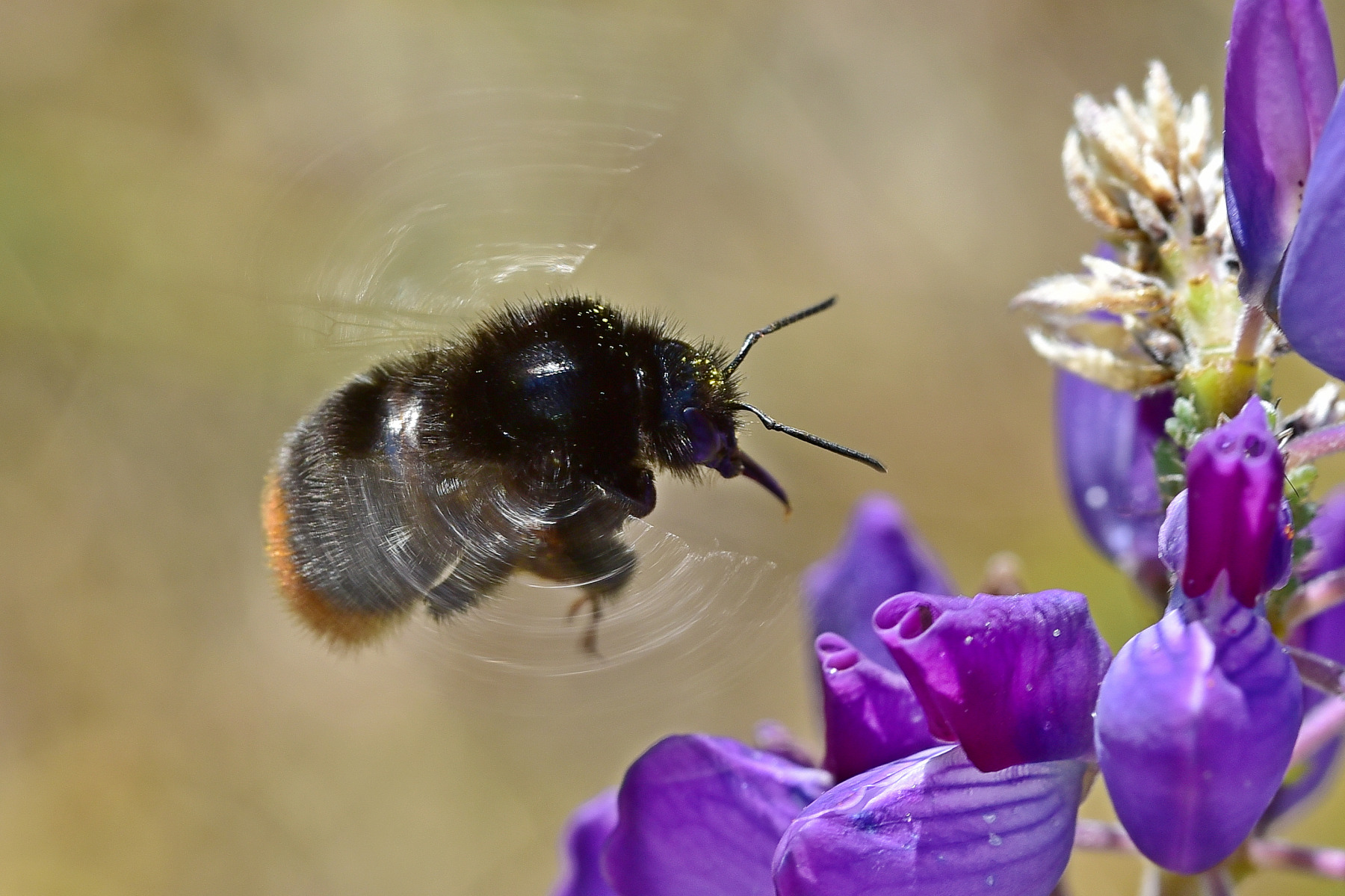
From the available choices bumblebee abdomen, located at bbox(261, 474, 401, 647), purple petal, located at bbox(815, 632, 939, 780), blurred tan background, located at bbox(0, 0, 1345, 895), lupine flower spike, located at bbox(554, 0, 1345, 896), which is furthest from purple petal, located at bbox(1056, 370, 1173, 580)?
blurred tan background, located at bbox(0, 0, 1345, 895)

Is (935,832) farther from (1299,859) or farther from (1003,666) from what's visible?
(1299,859)

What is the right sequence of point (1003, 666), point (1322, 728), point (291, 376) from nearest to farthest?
point (1003, 666) < point (1322, 728) < point (291, 376)

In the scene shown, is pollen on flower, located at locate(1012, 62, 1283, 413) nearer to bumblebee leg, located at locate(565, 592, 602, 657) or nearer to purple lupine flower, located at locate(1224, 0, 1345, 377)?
purple lupine flower, located at locate(1224, 0, 1345, 377)

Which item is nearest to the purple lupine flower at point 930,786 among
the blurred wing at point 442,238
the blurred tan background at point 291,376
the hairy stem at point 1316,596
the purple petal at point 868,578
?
the hairy stem at point 1316,596

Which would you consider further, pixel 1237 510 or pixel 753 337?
pixel 753 337

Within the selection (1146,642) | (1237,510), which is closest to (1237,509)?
(1237,510)

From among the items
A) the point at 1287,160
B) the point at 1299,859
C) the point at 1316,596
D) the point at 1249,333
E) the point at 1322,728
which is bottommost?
the point at 1299,859

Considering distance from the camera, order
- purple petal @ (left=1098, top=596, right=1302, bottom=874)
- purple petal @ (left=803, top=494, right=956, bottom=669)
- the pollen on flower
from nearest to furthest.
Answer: purple petal @ (left=1098, top=596, right=1302, bottom=874), the pollen on flower, purple petal @ (left=803, top=494, right=956, bottom=669)
